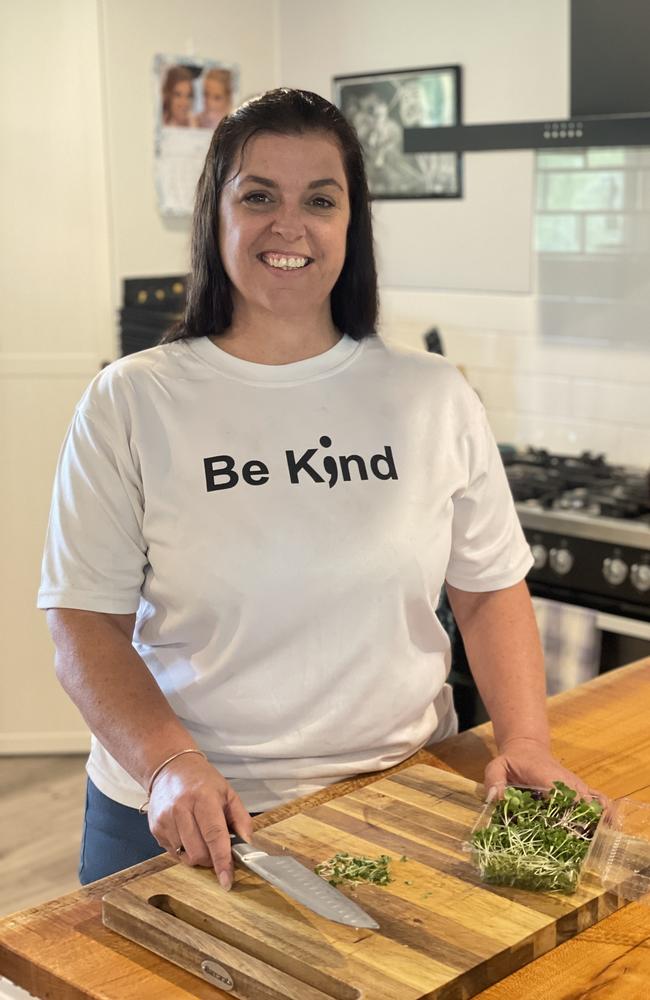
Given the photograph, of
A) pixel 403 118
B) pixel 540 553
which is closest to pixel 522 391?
pixel 540 553

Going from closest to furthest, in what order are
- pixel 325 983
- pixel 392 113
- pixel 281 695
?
pixel 325 983, pixel 281 695, pixel 392 113

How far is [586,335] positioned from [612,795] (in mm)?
2206

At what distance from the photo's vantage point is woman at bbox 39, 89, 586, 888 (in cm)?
150

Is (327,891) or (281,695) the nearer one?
(327,891)

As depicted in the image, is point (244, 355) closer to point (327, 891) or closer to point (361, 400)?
point (361, 400)

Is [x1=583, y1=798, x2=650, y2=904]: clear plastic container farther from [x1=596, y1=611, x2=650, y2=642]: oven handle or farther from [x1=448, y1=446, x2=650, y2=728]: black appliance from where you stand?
[x1=596, y1=611, x2=650, y2=642]: oven handle

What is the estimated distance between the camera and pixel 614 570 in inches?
120

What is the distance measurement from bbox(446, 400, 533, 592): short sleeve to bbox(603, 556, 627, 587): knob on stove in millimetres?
1389

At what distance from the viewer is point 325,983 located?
1.07m

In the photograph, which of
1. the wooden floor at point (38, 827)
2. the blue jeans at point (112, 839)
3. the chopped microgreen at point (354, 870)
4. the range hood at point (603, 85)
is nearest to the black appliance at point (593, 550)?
the range hood at point (603, 85)

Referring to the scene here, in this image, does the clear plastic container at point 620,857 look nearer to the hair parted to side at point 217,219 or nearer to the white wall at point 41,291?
the hair parted to side at point 217,219

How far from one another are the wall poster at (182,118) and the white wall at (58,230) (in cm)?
4

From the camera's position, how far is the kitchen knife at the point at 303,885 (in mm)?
1137

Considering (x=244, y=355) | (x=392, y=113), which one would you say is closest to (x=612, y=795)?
(x=244, y=355)
